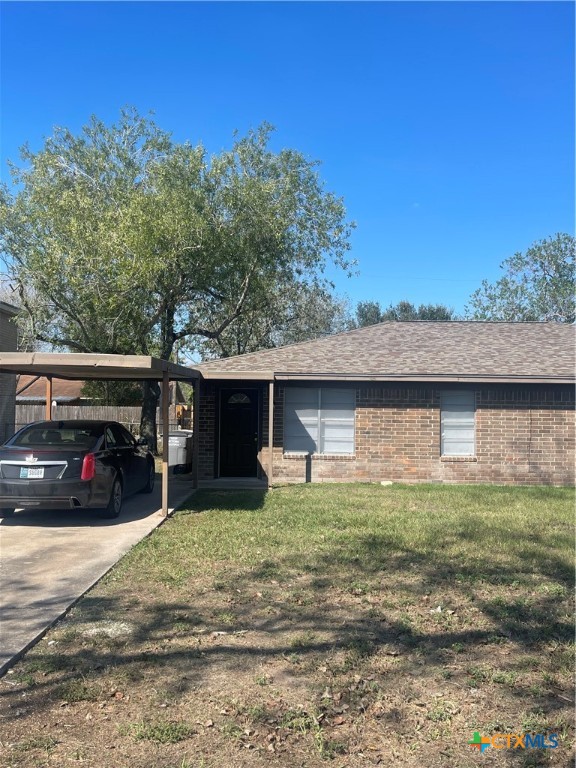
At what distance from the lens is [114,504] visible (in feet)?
33.2

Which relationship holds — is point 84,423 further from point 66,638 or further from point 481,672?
point 481,672

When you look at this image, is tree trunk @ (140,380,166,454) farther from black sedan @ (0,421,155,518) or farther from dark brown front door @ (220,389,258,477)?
black sedan @ (0,421,155,518)

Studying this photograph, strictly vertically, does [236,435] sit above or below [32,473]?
above

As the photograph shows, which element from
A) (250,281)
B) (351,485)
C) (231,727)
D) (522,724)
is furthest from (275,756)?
(250,281)

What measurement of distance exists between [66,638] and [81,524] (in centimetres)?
473

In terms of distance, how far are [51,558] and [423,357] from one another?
34.9 ft

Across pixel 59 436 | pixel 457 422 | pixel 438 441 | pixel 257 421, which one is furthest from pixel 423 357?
pixel 59 436

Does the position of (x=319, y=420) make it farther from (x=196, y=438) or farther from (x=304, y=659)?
(x=304, y=659)

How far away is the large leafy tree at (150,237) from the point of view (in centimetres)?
1706

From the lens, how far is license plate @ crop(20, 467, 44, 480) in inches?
359

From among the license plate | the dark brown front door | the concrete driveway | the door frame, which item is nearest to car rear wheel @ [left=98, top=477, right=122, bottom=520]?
the concrete driveway

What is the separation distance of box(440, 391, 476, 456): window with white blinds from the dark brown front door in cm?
440

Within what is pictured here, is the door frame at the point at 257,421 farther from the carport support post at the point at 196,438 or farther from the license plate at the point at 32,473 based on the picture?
the license plate at the point at 32,473

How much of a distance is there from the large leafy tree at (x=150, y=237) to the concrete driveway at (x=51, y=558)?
7.60 m
